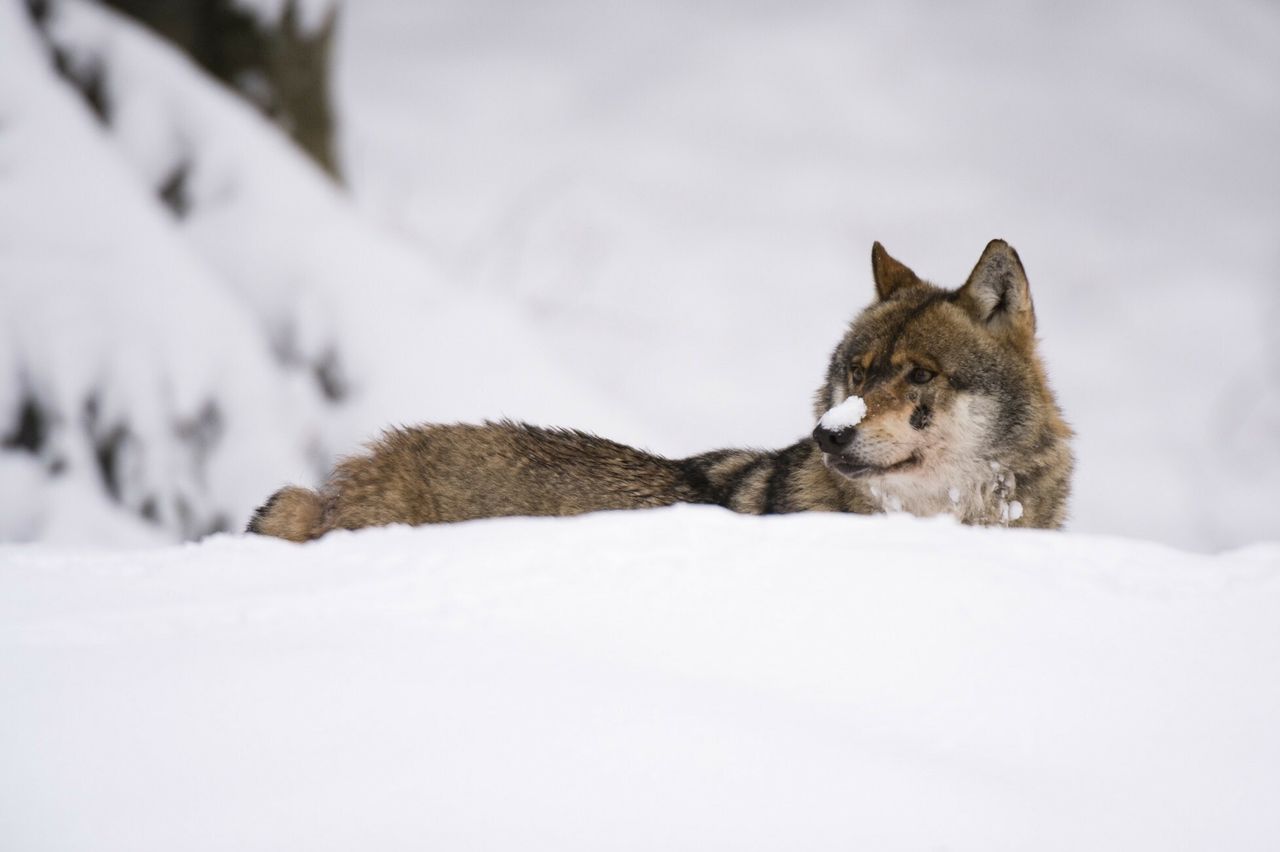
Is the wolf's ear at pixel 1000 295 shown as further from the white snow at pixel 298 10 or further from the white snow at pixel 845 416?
the white snow at pixel 298 10

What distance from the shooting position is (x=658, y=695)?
2217 mm

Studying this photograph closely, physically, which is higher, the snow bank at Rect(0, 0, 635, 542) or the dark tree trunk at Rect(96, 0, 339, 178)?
the dark tree trunk at Rect(96, 0, 339, 178)

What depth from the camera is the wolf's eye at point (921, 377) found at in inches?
160

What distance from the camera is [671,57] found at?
23297 mm

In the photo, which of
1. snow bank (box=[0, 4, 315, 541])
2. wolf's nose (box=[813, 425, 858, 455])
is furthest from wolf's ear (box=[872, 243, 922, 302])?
snow bank (box=[0, 4, 315, 541])

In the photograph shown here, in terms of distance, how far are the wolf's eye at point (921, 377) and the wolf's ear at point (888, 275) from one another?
71 cm

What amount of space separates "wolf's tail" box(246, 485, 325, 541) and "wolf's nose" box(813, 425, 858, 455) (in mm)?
1766

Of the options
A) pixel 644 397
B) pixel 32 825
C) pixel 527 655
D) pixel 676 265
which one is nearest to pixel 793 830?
pixel 527 655

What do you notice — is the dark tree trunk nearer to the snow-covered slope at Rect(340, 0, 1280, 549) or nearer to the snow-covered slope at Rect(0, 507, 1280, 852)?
the snow-covered slope at Rect(340, 0, 1280, 549)

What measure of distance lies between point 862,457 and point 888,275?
1.16 meters

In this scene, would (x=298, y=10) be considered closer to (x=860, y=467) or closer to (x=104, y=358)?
(x=104, y=358)

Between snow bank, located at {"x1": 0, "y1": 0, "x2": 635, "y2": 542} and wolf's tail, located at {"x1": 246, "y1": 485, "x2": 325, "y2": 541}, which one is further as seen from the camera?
snow bank, located at {"x1": 0, "y1": 0, "x2": 635, "y2": 542}

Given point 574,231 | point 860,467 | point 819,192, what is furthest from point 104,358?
point 819,192

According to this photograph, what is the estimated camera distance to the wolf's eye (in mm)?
4066
